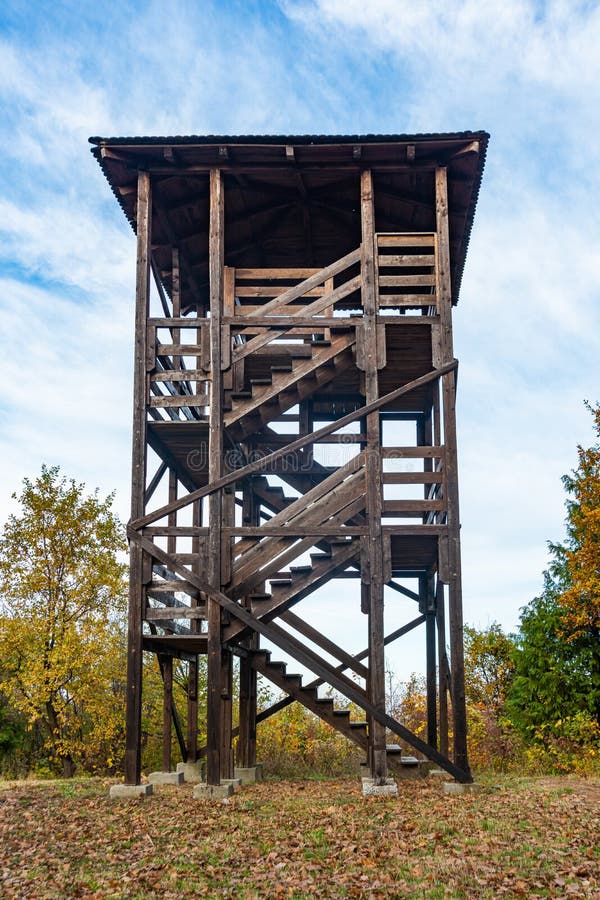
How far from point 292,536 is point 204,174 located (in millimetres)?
7008

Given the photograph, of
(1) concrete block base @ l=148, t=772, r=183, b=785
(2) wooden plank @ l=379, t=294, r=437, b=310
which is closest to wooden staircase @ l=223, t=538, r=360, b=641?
(1) concrete block base @ l=148, t=772, r=183, b=785

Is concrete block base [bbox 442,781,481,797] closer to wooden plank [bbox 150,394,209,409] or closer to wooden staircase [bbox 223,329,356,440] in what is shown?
wooden staircase [bbox 223,329,356,440]

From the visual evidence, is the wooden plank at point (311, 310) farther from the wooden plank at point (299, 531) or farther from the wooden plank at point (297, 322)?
the wooden plank at point (299, 531)

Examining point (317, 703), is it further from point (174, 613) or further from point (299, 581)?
point (174, 613)

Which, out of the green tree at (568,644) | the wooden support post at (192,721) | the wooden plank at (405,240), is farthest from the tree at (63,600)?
the wooden plank at (405,240)

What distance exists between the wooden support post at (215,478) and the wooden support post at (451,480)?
3.99 metres

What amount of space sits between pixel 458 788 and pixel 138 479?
Answer: 296 inches

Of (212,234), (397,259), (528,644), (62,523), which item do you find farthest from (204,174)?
(528,644)

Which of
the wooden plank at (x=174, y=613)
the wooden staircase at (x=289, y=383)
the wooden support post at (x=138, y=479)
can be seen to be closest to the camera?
the wooden support post at (x=138, y=479)

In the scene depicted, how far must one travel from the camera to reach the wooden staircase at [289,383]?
53.4 ft

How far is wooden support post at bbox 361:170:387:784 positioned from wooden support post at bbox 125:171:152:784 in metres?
3.96

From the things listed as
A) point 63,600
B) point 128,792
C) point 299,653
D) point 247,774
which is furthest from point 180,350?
point 63,600

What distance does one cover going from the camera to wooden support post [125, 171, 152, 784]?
1539 cm

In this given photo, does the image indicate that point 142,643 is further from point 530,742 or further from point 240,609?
point 530,742
